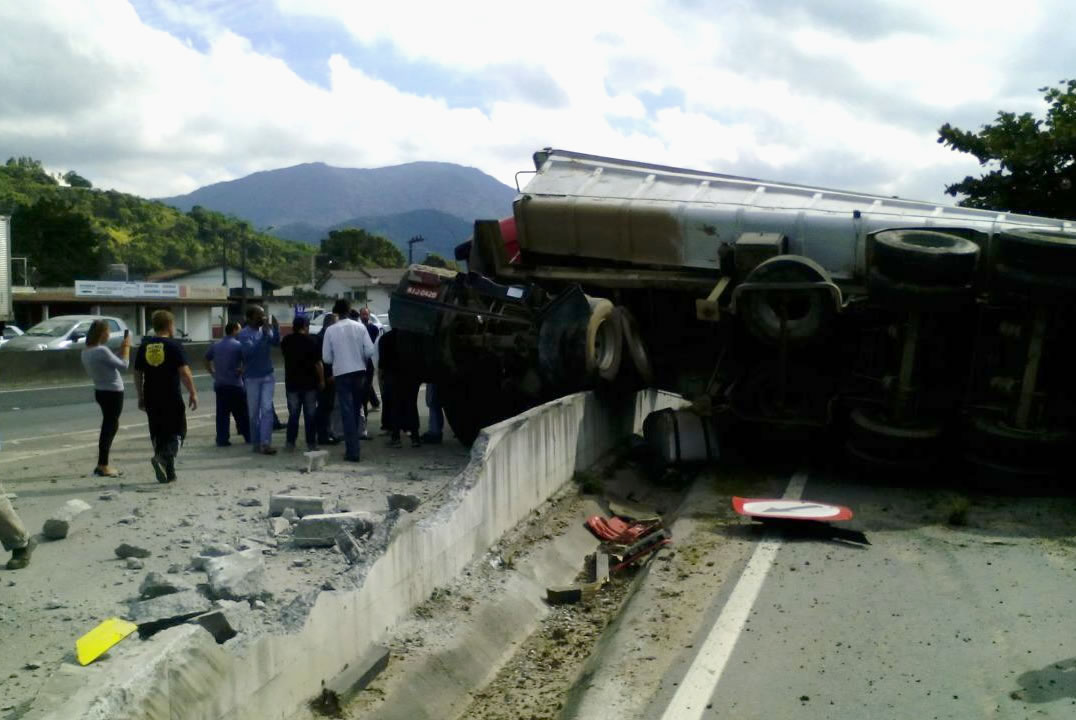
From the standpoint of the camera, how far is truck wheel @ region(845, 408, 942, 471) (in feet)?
34.8

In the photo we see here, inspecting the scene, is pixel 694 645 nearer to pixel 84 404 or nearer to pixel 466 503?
pixel 466 503

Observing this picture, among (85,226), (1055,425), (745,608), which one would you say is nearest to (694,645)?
(745,608)

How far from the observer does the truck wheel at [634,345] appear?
42.5ft

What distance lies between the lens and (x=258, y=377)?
12820mm

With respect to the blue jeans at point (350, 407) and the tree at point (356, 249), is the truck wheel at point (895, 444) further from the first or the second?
the tree at point (356, 249)

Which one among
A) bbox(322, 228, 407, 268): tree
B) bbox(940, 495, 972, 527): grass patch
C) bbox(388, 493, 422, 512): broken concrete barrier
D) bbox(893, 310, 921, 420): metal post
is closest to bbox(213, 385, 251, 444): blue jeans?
bbox(388, 493, 422, 512): broken concrete barrier

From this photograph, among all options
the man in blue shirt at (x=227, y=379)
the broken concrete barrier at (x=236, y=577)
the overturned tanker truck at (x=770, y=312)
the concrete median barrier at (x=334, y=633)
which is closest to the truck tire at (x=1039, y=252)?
the overturned tanker truck at (x=770, y=312)

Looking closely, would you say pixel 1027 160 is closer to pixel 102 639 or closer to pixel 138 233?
pixel 102 639

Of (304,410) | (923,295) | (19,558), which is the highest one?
(923,295)

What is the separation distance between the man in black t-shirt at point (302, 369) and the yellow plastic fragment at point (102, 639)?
27.3ft

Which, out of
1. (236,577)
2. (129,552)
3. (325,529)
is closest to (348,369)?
(325,529)

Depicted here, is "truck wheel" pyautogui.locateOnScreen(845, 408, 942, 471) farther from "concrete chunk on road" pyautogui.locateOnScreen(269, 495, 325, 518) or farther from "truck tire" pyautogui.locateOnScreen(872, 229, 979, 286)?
"concrete chunk on road" pyautogui.locateOnScreen(269, 495, 325, 518)

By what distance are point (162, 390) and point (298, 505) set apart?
232 cm

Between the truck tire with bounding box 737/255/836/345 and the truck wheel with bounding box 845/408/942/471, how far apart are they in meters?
1.09
